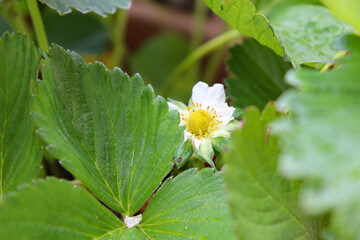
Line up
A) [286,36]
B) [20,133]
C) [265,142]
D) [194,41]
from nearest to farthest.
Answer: [265,142] → [20,133] → [286,36] → [194,41]

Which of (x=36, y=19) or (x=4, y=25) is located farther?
(x=4, y=25)

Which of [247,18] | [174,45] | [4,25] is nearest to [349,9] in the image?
[247,18]

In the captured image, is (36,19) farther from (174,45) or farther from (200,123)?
(174,45)

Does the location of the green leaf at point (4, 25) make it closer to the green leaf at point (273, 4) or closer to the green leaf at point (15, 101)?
the green leaf at point (15, 101)

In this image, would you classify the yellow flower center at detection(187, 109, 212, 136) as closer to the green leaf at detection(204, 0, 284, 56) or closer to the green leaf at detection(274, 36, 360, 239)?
the green leaf at detection(204, 0, 284, 56)

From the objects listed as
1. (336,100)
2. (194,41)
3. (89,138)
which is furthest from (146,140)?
(194,41)

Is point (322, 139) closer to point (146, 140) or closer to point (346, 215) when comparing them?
point (346, 215)
